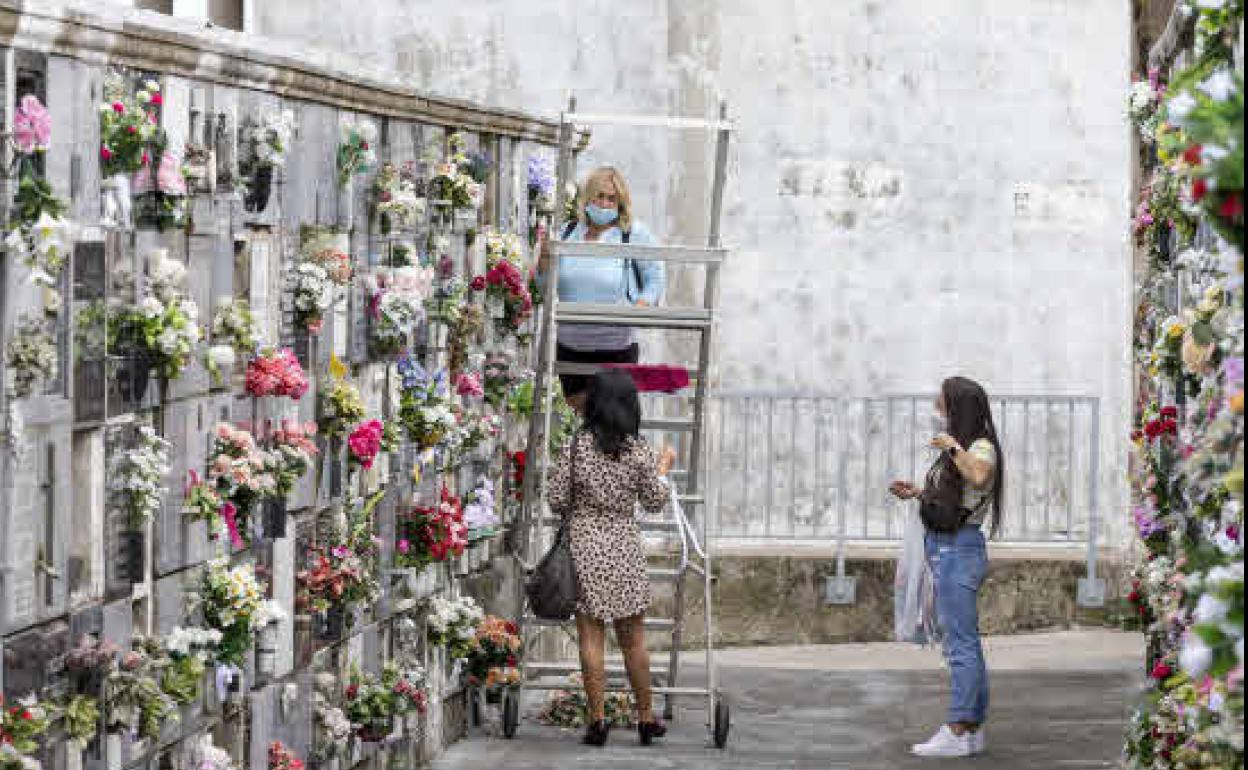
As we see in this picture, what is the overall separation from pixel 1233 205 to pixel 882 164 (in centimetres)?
1156

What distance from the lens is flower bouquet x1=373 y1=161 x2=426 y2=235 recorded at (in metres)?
8.62

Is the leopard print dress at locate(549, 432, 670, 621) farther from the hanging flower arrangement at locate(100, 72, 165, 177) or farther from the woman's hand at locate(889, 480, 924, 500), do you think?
the hanging flower arrangement at locate(100, 72, 165, 177)

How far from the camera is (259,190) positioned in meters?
7.27

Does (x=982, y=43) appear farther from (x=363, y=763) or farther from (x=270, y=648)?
(x=270, y=648)

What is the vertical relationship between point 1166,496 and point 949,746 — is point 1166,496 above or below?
above

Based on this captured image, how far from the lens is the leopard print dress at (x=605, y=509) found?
966 cm

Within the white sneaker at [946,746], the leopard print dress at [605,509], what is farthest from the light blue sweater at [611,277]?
the white sneaker at [946,746]

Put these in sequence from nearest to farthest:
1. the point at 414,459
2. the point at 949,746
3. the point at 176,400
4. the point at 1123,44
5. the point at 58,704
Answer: the point at 58,704
the point at 176,400
the point at 414,459
the point at 949,746
the point at 1123,44

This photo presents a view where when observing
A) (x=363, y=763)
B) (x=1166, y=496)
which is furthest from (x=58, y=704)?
(x=1166, y=496)

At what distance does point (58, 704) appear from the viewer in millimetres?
5715

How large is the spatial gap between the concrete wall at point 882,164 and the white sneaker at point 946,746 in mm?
5541

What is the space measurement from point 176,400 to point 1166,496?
3375 mm

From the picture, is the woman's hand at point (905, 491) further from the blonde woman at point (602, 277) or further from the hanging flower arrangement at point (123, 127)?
the hanging flower arrangement at point (123, 127)

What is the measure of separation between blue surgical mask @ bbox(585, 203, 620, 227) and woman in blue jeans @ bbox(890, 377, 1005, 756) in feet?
5.67
